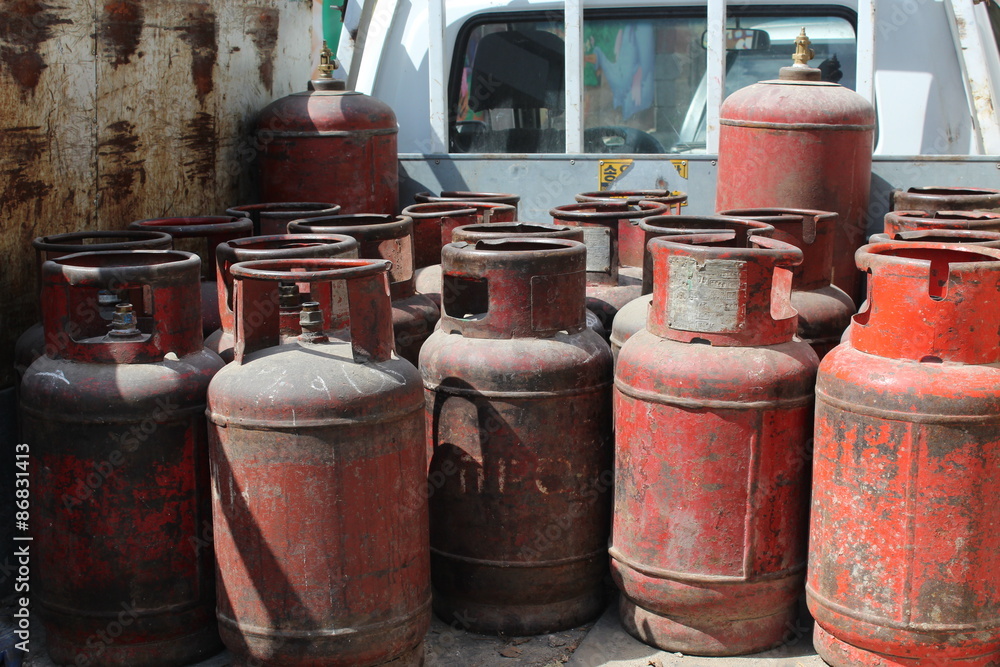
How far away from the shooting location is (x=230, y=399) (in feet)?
10.2

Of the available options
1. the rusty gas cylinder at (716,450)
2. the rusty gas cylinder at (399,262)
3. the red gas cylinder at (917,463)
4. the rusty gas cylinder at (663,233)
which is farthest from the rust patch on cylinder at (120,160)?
the red gas cylinder at (917,463)

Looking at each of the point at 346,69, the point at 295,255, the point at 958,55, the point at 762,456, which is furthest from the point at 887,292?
the point at 346,69

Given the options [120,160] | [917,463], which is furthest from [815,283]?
[120,160]

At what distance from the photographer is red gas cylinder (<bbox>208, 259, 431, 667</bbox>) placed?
3086 mm

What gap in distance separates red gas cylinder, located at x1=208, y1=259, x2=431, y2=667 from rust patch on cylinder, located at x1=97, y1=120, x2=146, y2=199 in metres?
1.80

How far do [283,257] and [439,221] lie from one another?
4.24 ft

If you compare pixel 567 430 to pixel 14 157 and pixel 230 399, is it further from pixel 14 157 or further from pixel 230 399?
pixel 14 157

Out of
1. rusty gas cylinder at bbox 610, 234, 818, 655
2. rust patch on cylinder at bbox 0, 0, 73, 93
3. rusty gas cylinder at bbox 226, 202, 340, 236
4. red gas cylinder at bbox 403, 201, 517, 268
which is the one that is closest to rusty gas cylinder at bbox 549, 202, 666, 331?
red gas cylinder at bbox 403, 201, 517, 268

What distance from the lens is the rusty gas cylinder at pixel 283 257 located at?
11.4 ft

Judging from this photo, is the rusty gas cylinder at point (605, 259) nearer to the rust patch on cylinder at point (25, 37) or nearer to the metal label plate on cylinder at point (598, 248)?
the metal label plate on cylinder at point (598, 248)

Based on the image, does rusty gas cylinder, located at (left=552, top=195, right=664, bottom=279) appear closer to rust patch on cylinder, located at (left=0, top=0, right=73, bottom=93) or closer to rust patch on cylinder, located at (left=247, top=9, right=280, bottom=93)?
rust patch on cylinder, located at (left=247, top=9, right=280, bottom=93)

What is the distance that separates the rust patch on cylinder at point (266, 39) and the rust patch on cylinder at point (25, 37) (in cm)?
152

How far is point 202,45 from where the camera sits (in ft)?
17.5

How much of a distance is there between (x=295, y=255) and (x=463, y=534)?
109 cm
